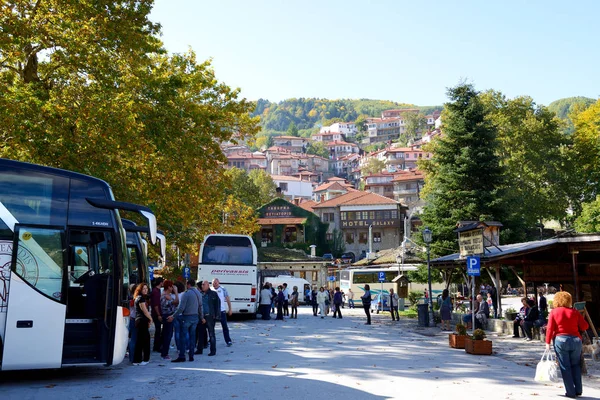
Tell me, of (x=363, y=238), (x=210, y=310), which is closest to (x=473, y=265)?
(x=210, y=310)

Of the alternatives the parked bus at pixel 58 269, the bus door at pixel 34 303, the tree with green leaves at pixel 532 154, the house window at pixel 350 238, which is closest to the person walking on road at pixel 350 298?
the tree with green leaves at pixel 532 154

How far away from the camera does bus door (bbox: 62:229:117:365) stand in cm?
1048

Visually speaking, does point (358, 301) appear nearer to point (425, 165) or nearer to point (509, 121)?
point (425, 165)

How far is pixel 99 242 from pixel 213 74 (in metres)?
17.5

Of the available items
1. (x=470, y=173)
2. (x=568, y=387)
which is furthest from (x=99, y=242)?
(x=470, y=173)

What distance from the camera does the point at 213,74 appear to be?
27.2 metres

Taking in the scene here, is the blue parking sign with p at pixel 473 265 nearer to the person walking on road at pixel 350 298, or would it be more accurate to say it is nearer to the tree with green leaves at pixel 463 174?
the tree with green leaves at pixel 463 174

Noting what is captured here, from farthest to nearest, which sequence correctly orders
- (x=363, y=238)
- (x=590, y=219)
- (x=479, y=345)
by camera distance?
(x=363, y=238) → (x=590, y=219) → (x=479, y=345)

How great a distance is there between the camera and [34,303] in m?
10.1

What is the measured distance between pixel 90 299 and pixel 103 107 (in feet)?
27.2

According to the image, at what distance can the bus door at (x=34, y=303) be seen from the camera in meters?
9.95

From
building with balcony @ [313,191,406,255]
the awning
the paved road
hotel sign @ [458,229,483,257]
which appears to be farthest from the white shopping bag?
building with balcony @ [313,191,406,255]

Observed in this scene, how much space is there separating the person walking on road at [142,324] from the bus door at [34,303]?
7.05ft

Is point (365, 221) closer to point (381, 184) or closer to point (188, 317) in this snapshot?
point (381, 184)
